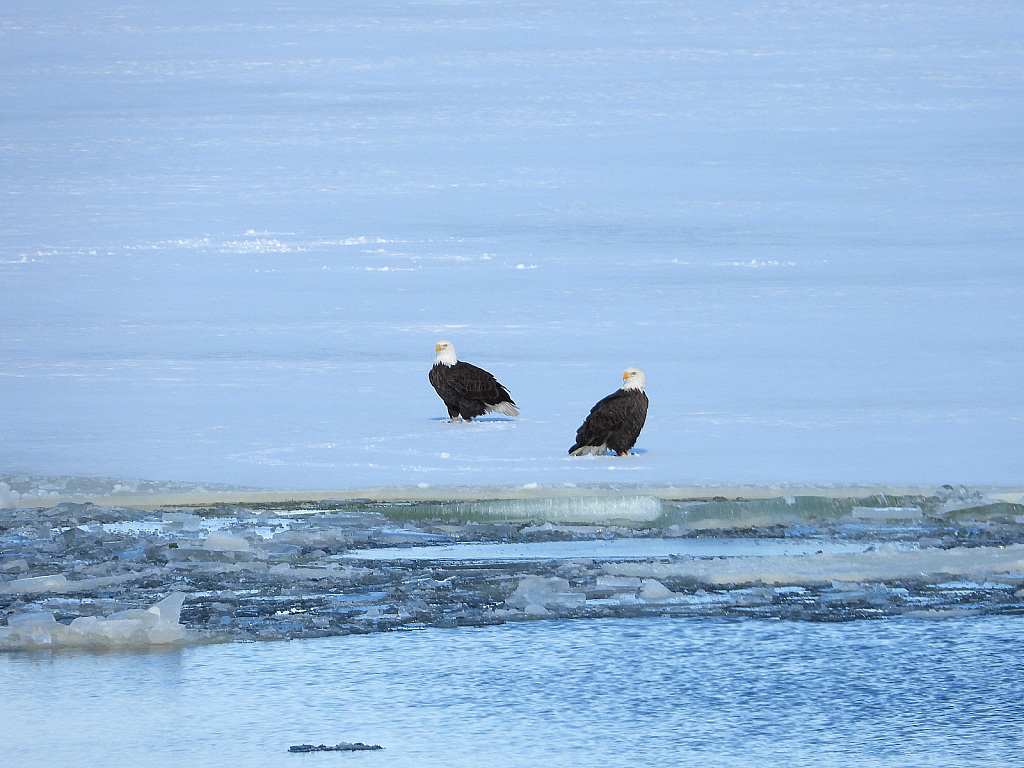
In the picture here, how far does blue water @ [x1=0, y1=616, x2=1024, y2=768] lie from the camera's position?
4152 mm

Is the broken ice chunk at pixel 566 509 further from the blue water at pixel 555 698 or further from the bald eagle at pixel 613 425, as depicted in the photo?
the blue water at pixel 555 698

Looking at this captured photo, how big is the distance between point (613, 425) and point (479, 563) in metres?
3.98

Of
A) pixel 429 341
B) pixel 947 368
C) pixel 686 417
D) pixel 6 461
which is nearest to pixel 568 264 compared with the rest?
pixel 429 341

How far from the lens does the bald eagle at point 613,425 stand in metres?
10.7

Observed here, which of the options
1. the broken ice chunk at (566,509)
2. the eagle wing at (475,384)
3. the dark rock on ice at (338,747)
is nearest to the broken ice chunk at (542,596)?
the dark rock on ice at (338,747)

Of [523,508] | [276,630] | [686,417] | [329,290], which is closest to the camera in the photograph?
[276,630]

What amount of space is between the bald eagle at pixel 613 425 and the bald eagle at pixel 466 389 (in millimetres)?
1958

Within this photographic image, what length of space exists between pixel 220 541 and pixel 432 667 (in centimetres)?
250

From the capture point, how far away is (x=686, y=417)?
1240cm

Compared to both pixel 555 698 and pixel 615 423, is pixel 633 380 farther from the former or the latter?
pixel 555 698

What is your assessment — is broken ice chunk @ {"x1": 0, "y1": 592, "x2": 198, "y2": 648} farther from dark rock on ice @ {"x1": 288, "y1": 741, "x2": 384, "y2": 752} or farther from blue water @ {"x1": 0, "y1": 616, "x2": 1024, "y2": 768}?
dark rock on ice @ {"x1": 288, "y1": 741, "x2": 384, "y2": 752}

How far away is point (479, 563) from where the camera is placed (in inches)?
272

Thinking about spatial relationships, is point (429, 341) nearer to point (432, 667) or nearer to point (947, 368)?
point (947, 368)

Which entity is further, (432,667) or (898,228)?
(898,228)
